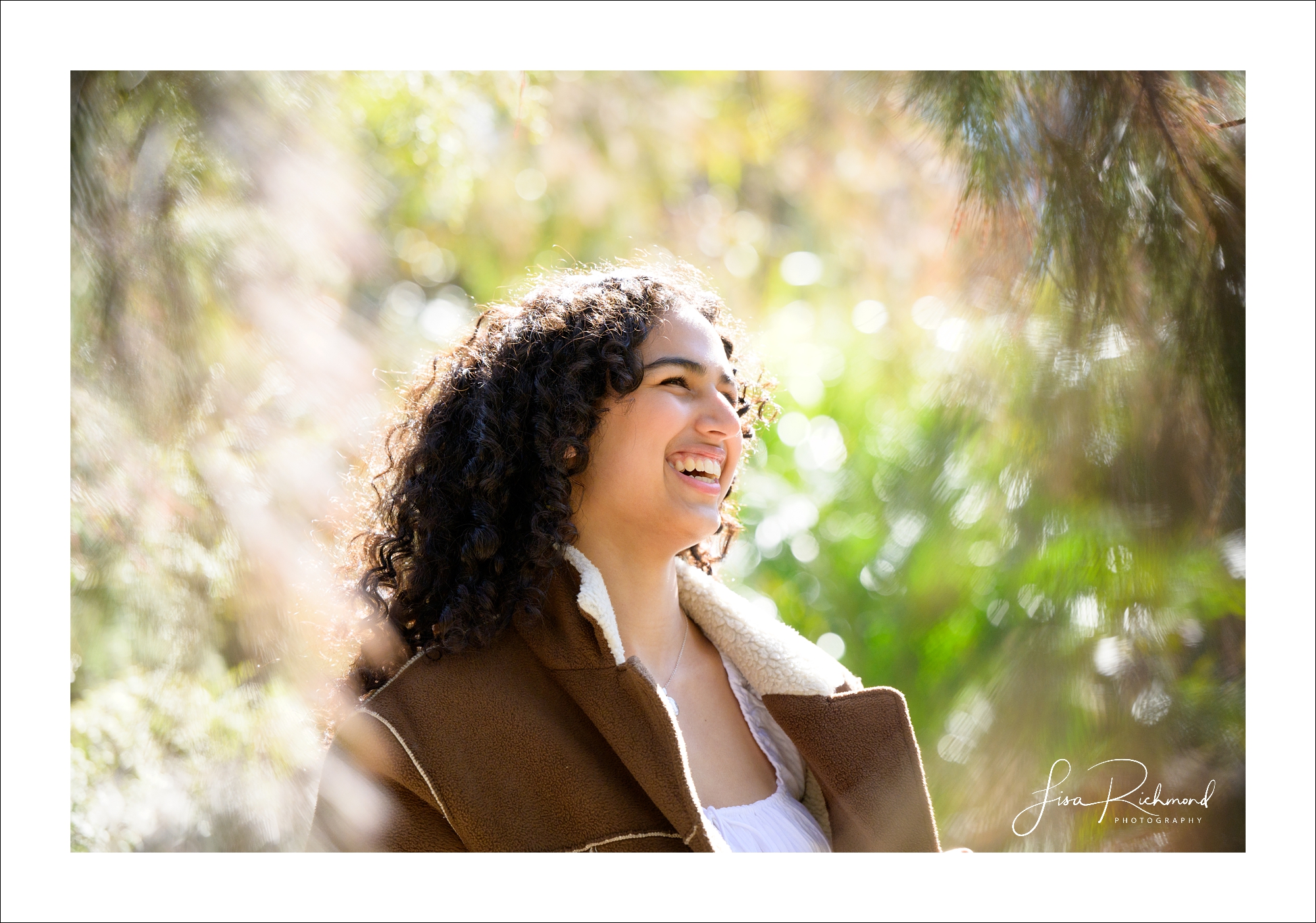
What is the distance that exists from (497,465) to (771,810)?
0.53m

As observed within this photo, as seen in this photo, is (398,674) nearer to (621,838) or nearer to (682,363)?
(621,838)

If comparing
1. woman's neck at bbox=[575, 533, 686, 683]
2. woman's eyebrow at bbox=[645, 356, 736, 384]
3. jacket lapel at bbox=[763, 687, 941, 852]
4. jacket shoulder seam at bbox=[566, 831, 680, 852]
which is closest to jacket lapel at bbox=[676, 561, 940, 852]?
jacket lapel at bbox=[763, 687, 941, 852]

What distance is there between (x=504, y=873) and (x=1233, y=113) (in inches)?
53.1

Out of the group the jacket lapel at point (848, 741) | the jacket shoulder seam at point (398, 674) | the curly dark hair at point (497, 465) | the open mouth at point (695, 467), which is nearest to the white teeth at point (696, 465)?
the open mouth at point (695, 467)

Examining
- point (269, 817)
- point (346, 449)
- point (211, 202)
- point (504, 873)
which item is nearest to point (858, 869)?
point (504, 873)

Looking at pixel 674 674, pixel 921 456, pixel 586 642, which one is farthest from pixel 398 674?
pixel 921 456

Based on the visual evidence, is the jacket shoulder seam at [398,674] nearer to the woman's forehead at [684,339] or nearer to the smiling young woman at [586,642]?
the smiling young woman at [586,642]

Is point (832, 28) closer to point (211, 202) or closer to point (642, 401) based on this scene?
point (642, 401)

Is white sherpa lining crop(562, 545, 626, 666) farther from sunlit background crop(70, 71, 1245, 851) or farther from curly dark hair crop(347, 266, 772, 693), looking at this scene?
sunlit background crop(70, 71, 1245, 851)

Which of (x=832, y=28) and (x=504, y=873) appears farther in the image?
(x=832, y=28)

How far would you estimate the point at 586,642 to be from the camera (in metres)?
1.14

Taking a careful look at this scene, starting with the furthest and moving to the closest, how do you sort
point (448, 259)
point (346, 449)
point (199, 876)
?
point (448, 259)
point (346, 449)
point (199, 876)

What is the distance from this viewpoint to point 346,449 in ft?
4.84

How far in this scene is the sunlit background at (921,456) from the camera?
1.35 meters
